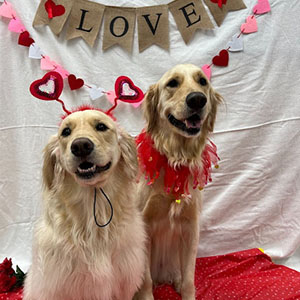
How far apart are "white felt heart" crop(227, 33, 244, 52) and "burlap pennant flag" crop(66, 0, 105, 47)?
0.79 meters

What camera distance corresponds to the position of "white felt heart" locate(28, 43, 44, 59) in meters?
1.80

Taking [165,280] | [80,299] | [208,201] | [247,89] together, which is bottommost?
[165,280]

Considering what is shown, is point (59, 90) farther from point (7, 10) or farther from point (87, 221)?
point (7, 10)

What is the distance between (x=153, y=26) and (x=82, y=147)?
3.74ft

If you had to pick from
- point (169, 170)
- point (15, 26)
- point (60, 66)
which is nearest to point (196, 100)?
point (169, 170)

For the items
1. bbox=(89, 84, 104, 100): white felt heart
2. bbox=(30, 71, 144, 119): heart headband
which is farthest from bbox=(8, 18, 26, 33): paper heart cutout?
bbox=(30, 71, 144, 119): heart headband

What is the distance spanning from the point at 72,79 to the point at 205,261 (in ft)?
4.49

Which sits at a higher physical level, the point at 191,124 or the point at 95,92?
the point at 95,92

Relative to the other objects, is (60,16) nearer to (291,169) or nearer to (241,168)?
(241,168)

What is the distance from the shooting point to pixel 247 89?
1.92 m

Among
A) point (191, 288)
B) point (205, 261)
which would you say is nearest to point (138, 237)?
point (191, 288)

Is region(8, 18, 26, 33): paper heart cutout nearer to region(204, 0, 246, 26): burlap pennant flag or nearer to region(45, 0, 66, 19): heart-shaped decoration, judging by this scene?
region(45, 0, 66, 19): heart-shaped decoration

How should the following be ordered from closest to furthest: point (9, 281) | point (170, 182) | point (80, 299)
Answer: point (80, 299) → point (170, 182) → point (9, 281)

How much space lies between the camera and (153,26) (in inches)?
73.1
